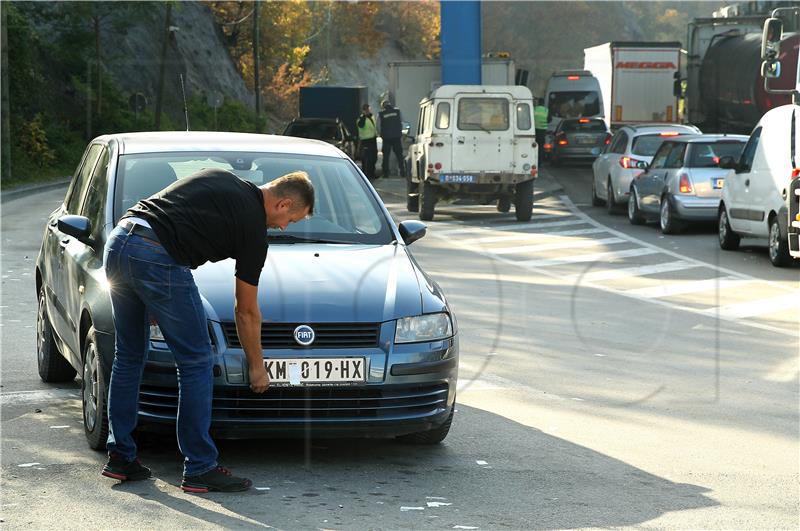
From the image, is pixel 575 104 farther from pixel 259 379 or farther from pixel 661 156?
pixel 259 379

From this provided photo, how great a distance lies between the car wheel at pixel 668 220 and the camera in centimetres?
2194

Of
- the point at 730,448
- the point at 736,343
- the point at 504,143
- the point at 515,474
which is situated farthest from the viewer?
the point at 504,143

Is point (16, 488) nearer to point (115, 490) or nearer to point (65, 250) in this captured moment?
point (115, 490)

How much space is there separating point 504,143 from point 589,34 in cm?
9441

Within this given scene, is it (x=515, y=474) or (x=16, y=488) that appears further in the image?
(x=515, y=474)

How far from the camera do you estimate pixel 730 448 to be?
732 cm

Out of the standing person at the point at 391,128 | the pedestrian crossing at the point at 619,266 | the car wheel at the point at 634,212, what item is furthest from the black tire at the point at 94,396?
the standing person at the point at 391,128

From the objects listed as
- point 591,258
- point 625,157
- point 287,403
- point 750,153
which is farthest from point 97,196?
point 625,157

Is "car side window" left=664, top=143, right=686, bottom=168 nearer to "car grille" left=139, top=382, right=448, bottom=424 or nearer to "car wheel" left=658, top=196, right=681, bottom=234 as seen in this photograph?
"car wheel" left=658, top=196, right=681, bottom=234

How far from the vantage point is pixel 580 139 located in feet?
136

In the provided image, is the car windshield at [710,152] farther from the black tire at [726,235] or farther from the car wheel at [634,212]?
the car wheel at [634,212]

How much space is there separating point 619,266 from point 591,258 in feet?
4.01

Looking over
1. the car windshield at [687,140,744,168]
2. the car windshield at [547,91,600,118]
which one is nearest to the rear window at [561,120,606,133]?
the car windshield at [547,91,600,118]

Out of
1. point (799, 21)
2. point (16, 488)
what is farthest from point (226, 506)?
point (799, 21)
